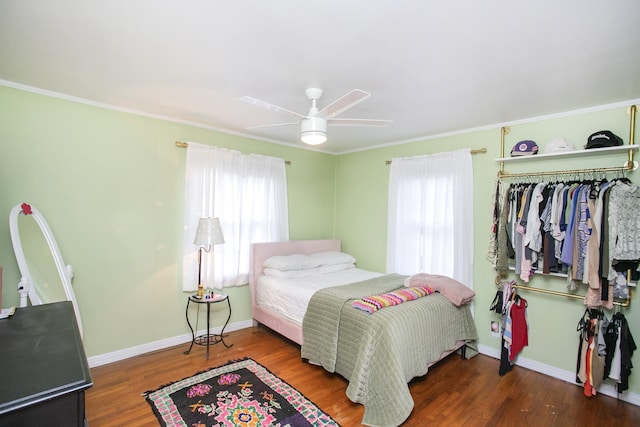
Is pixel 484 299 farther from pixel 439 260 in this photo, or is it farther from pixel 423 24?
pixel 423 24

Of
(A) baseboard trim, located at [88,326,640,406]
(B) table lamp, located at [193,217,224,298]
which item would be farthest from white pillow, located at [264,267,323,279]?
(A) baseboard trim, located at [88,326,640,406]

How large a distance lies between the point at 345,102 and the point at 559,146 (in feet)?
7.21

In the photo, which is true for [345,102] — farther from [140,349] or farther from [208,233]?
[140,349]

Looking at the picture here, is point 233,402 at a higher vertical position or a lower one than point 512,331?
lower

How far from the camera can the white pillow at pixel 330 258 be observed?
4.11 m

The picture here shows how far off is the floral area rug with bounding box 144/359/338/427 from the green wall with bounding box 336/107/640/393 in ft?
7.32

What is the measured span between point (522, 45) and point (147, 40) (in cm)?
221

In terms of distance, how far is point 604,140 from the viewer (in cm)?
259

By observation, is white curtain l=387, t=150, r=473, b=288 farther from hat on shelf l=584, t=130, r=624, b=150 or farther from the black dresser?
the black dresser

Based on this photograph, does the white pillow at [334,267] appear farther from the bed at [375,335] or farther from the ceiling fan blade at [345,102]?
the ceiling fan blade at [345,102]

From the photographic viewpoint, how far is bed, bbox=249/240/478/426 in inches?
89.2

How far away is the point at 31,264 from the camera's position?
8.69ft

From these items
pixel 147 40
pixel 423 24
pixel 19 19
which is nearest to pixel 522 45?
pixel 423 24

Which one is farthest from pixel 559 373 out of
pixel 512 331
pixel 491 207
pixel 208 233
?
pixel 208 233
